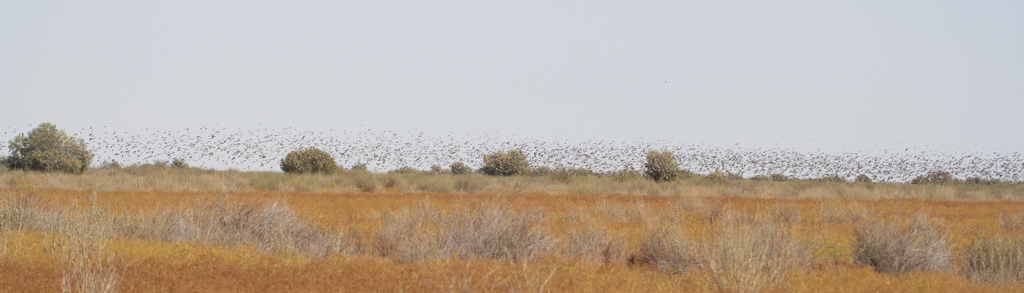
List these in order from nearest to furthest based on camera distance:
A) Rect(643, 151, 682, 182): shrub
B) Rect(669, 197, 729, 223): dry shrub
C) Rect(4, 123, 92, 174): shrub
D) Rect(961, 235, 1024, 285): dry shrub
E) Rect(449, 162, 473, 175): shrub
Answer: Rect(961, 235, 1024, 285): dry shrub
Rect(669, 197, 729, 223): dry shrub
Rect(4, 123, 92, 174): shrub
Rect(643, 151, 682, 182): shrub
Rect(449, 162, 473, 175): shrub

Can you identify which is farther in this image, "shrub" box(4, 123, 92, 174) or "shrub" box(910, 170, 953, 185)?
"shrub" box(910, 170, 953, 185)

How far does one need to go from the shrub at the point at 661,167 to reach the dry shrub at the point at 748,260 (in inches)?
1383

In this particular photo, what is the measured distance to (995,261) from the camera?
12898 mm

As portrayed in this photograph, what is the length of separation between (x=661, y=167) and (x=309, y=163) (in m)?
19.3

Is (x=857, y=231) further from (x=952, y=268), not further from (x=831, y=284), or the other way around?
(x=831, y=284)

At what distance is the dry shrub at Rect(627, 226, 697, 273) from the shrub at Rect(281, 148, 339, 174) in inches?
1204

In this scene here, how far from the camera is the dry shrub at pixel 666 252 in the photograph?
12681 mm

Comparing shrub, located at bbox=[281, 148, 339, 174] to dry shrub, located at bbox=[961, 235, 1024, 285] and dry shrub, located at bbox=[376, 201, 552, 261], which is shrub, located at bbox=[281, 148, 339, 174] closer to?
dry shrub, located at bbox=[376, 201, 552, 261]

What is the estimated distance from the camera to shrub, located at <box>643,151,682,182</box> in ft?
156

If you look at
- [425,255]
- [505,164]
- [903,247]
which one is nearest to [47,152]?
[505,164]

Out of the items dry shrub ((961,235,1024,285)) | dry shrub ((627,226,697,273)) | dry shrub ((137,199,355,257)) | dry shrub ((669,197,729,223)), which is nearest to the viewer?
dry shrub ((961,235,1024,285))

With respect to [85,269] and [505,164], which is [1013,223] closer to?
[85,269]

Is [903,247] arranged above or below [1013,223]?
above

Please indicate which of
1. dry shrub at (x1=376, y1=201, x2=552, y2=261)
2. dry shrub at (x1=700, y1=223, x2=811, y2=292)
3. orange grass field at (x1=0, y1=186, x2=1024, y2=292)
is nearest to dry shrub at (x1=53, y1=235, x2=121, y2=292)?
orange grass field at (x1=0, y1=186, x2=1024, y2=292)
